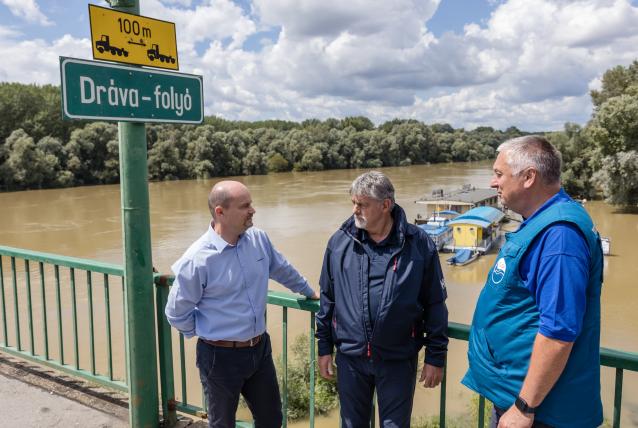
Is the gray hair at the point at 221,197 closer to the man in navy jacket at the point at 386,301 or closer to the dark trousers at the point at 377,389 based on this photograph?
the man in navy jacket at the point at 386,301

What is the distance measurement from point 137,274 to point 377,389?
5.11ft

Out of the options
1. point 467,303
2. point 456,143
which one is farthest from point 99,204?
point 456,143

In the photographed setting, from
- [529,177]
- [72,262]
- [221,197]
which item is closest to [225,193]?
[221,197]

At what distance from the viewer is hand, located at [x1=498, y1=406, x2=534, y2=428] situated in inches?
68.6

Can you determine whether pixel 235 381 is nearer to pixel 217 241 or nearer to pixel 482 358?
pixel 217 241

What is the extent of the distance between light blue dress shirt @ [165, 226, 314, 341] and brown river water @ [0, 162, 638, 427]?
6.25 metres

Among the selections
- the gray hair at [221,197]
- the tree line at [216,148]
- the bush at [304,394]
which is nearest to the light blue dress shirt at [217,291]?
the gray hair at [221,197]

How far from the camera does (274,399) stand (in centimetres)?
277

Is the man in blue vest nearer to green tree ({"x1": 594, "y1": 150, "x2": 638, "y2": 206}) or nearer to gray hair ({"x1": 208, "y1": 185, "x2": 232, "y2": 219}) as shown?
gray hair ({"x1": 208, "y1": 185, "x2": 232, "y2": 219})

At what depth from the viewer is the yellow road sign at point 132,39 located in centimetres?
262

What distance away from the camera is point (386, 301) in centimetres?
223

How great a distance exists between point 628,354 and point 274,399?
66.5 inches

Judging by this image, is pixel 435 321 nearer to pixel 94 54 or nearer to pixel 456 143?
pixel 94 54

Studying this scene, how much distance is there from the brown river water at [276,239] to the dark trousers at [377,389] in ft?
20.8
